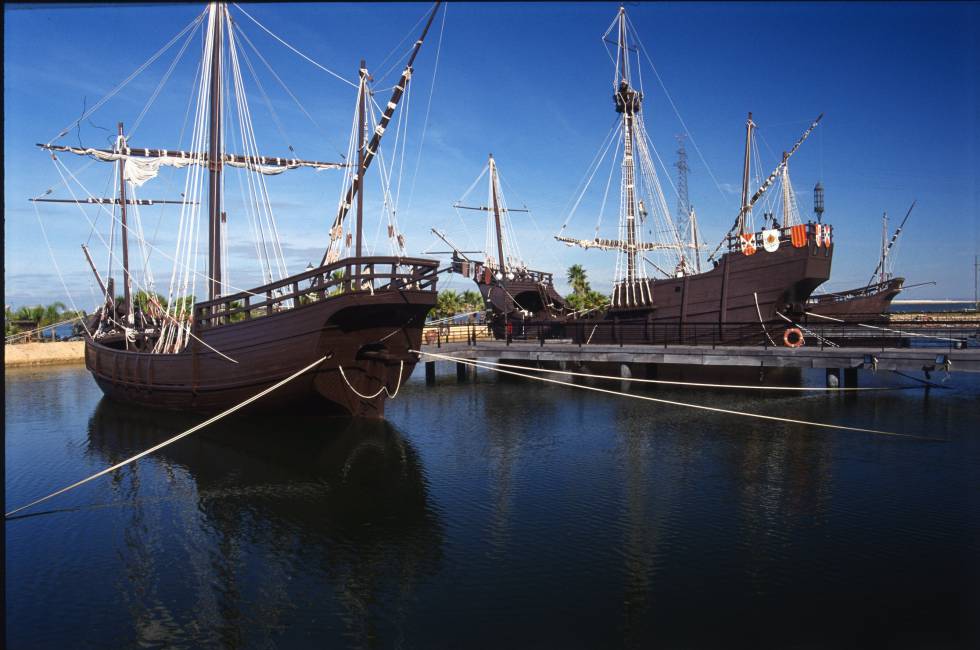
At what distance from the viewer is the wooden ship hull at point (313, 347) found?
1475cm

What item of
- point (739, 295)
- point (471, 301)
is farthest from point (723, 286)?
point (471, 301)

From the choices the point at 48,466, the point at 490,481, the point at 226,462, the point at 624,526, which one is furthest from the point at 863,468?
the point at 48,466

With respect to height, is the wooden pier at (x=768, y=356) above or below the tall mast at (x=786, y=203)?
below

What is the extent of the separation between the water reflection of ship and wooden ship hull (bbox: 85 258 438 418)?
1.33 metres

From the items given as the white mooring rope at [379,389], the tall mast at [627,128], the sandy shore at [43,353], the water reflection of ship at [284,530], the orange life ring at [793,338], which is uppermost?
the tall mast at [627,128]

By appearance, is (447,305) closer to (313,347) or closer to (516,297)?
(516,297)

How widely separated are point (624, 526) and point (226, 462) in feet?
28.0

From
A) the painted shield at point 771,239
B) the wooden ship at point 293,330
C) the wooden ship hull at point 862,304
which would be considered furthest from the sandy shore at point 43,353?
the wooden ship hull at point 862,304

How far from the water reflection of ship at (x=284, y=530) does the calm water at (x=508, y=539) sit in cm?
4

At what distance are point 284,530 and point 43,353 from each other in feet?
127

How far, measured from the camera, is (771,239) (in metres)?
23.9

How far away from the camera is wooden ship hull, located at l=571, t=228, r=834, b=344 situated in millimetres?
23922

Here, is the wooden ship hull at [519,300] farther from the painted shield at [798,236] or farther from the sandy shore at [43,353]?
the sandy shore at [43,353]

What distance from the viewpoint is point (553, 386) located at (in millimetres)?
24359
